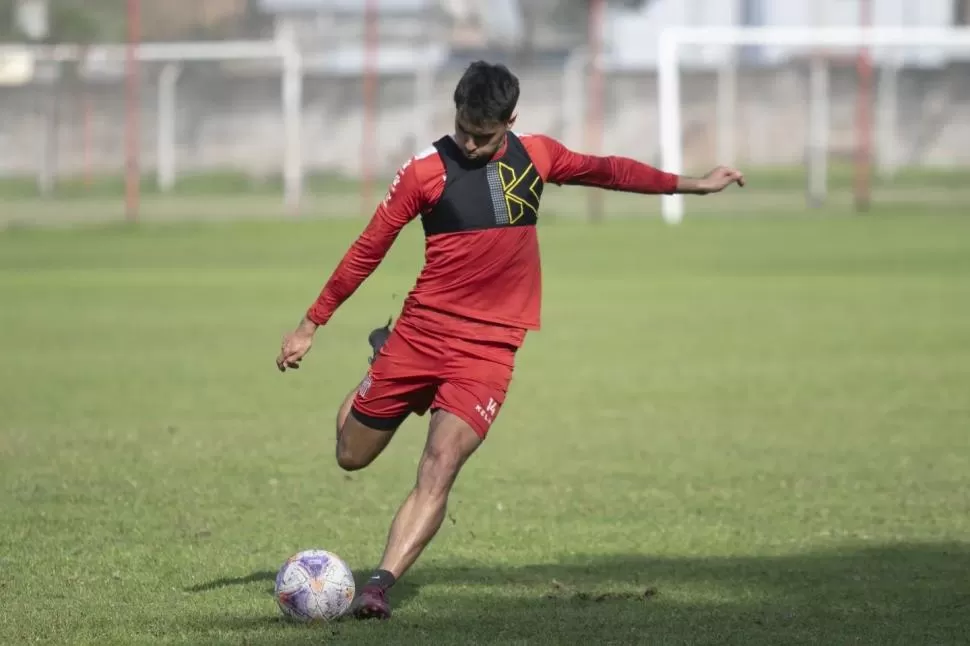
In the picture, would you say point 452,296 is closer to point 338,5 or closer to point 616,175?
point 616,175

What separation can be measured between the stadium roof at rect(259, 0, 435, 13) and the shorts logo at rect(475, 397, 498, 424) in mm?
Result: 29749

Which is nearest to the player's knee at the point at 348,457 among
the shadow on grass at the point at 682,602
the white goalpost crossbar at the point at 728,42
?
the shadow on grass at the point at 682,602

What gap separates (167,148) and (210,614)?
3043cm

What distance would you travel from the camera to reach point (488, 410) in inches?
275

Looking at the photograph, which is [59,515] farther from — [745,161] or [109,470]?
[745,161]

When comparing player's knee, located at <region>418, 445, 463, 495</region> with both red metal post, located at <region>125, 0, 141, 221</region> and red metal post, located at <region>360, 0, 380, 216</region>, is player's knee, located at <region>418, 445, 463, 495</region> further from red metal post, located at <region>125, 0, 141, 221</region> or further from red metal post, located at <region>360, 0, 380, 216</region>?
red metal post, located at <region>360, 0, 380, 216</region>

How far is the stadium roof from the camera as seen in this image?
35906 millimetres

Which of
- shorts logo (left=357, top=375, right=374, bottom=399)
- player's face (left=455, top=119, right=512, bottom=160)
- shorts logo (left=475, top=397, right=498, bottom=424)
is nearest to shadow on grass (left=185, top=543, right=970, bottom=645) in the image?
shorts logo (left=475, top=397, right=498, bottom=424)

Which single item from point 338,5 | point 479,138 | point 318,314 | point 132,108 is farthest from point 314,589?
point 338,5

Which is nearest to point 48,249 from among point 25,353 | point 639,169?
point 25,353

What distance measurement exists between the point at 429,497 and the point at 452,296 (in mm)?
838

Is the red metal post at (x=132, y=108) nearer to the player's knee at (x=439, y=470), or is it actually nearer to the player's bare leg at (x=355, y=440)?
the player's bare leg at (x=355, y=440)

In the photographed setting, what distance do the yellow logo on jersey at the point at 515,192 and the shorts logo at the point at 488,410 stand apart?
750mm

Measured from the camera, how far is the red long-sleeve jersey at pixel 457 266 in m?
6.82
